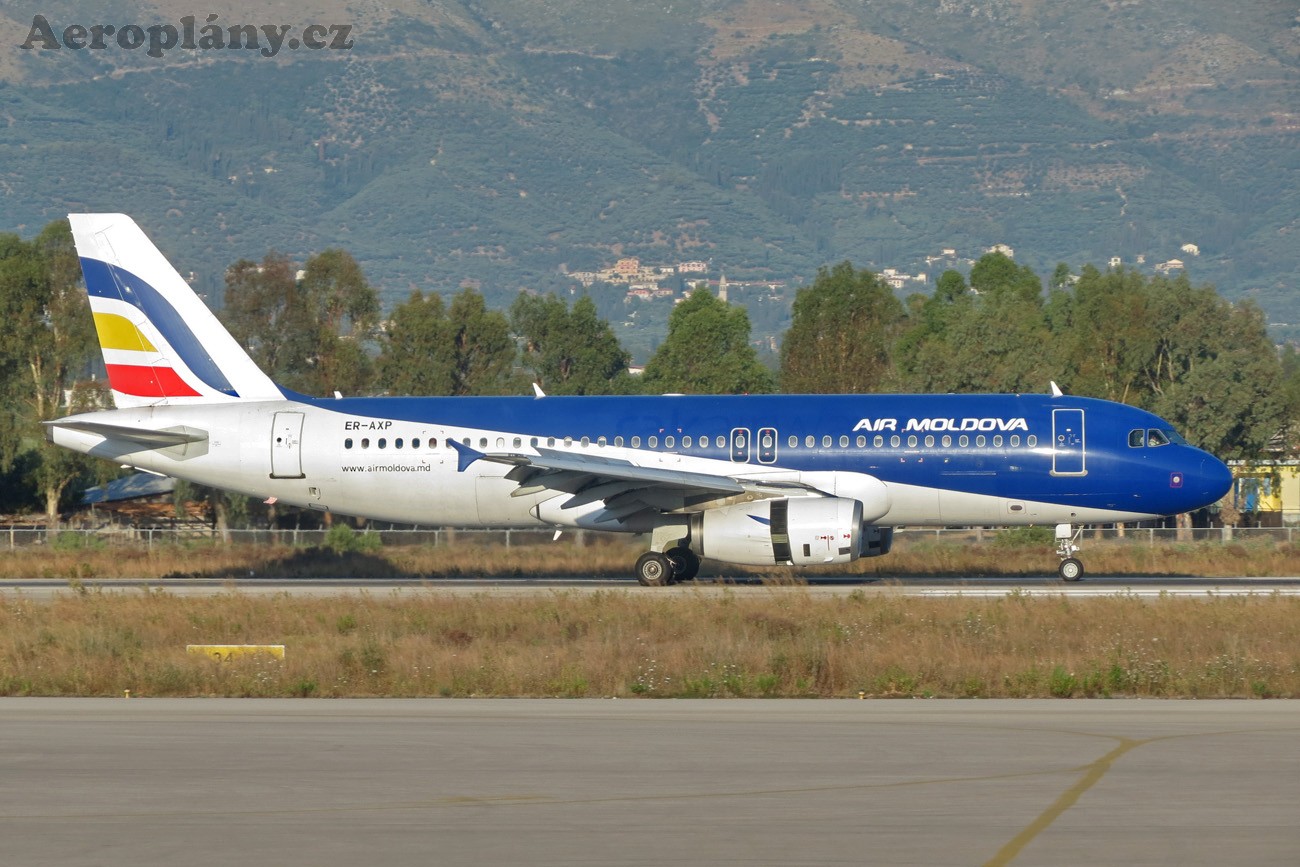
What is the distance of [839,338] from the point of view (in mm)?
105688

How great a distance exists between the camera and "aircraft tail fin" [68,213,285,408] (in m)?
36.9

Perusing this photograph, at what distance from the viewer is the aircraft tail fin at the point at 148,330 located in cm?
3691

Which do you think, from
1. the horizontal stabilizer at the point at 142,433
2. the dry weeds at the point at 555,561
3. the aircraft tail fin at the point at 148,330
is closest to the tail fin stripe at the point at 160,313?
the aircraft tail fin at the point at 148,330

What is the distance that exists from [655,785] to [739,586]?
18.9 metres

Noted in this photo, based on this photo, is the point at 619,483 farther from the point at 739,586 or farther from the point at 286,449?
the point at 286,449

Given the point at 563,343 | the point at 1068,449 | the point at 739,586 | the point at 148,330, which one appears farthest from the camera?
the point at 563,343

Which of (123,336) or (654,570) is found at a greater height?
(123,336)

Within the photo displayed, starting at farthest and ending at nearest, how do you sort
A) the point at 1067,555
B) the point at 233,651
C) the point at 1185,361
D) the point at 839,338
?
the point at 839,338
the point at 1185,361
the point at 1067,555
the point at 233,651

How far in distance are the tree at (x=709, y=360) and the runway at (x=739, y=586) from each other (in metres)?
66.0

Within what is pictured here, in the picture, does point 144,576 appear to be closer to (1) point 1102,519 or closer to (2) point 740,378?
(1) point 1102,519

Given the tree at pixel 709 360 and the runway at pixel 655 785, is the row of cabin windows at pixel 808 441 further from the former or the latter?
the tree at pixel 709 360

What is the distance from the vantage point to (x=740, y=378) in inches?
4225

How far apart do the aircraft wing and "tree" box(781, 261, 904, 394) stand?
63.5 meters

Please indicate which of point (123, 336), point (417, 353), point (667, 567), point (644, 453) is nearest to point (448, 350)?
point (417, 353)
